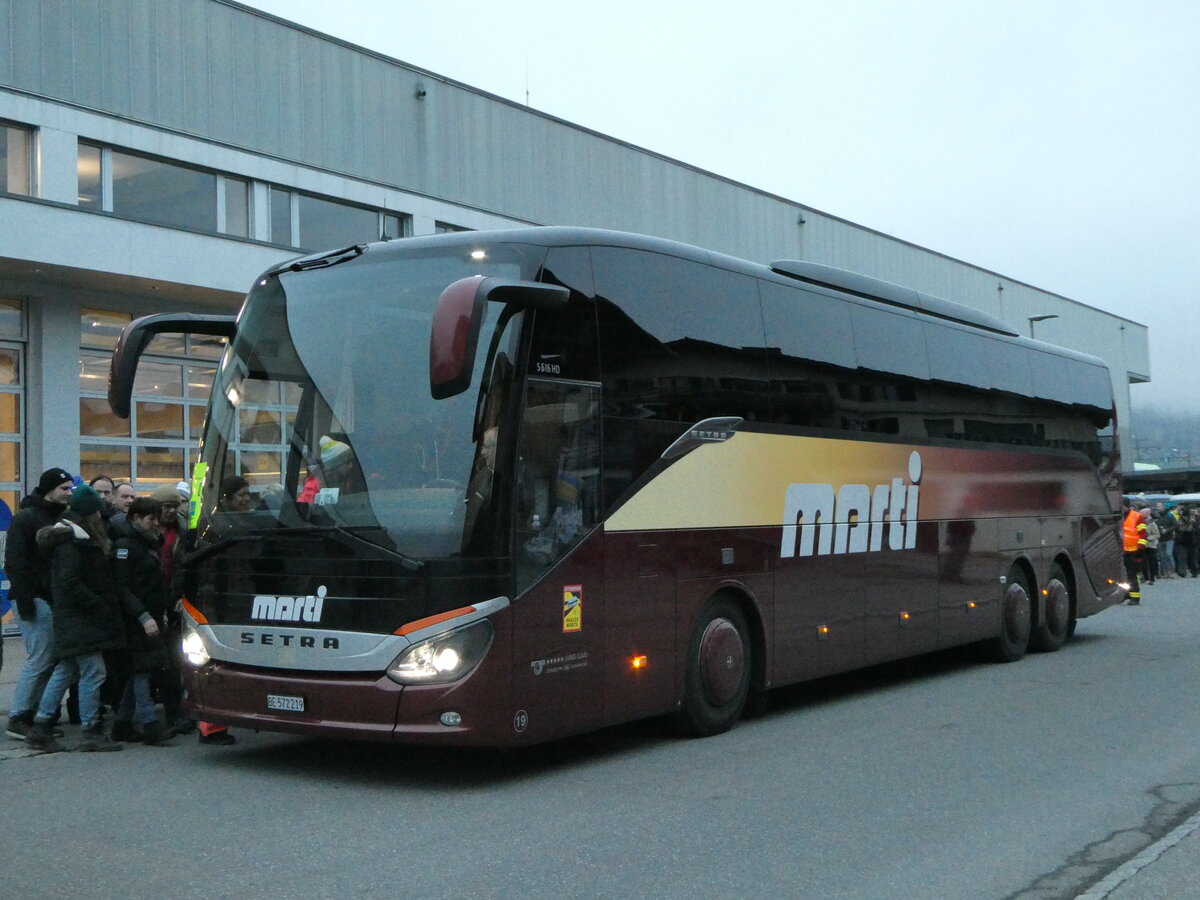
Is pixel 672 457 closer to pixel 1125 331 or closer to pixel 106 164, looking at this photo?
pixel 106 164

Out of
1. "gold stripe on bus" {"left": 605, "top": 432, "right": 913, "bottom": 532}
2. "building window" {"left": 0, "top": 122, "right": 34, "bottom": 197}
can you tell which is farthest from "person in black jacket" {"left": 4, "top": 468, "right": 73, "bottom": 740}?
"building window" {"left": 0, "top": 122, "right": 34, "bottom": 197}

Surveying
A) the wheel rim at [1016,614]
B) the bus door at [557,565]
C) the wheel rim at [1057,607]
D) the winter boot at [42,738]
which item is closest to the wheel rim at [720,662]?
the bus door at [557,565]

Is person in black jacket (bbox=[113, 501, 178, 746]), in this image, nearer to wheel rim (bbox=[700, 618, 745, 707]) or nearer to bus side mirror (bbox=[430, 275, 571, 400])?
bus side mirror (bbox=[430, 275, 571, 400])

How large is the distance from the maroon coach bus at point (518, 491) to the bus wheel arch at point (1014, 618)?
12.0 ft

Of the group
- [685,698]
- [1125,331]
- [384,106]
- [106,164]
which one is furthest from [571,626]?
[1125,331]

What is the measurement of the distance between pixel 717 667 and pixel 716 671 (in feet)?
0.10

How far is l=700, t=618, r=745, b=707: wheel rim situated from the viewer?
9.32 metres

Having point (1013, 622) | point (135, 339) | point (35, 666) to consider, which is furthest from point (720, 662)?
point (1013, 622)

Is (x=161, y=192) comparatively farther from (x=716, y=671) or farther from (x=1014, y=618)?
(x=716, y=671)

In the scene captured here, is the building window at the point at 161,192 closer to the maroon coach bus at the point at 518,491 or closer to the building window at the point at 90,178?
the building window at the point at 90,178

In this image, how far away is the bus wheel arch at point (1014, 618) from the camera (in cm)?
1433

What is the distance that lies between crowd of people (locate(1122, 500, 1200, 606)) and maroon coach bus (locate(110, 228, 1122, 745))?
64.7ft

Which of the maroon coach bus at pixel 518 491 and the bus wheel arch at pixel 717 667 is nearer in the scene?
the maroon coach bus at pixel 518 491

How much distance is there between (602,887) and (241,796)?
274 centimetres
